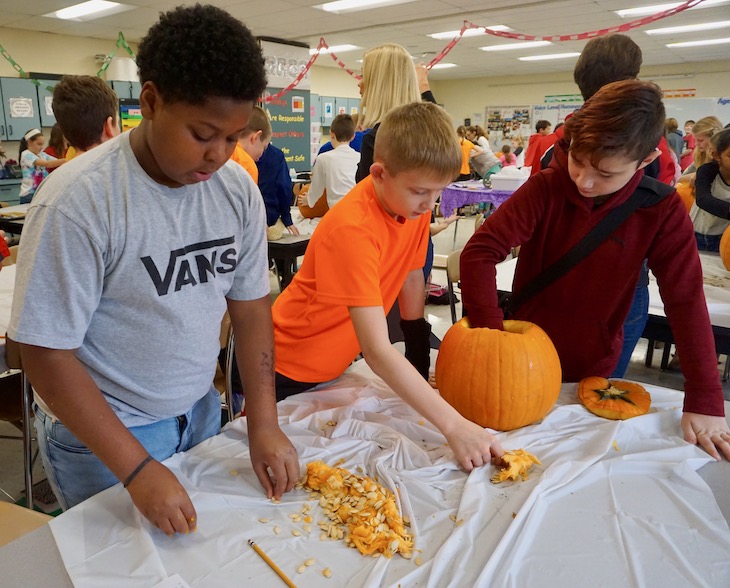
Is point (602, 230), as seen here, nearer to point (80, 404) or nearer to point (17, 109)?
point (80, 404)

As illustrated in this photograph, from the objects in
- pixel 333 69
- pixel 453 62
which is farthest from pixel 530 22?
pixel 333 69

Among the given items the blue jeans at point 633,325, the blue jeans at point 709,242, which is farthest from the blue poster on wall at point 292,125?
the blue jeans at point 633,325

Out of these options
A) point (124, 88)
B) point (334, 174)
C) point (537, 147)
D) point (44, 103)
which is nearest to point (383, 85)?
point (334, 174)

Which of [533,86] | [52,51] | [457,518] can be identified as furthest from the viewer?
[533,86]

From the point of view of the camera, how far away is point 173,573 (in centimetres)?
76

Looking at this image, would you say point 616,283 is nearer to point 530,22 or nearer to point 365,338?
point 365,338

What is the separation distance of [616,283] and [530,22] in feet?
26.0

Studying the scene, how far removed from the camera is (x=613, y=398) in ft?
4.01

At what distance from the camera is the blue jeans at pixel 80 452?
3.23 feet

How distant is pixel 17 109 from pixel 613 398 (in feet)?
29.1

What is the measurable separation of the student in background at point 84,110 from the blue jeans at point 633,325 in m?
2.15

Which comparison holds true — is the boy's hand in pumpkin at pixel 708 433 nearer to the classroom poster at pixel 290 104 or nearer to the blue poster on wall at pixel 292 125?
the classroom poster at pixel 290 104

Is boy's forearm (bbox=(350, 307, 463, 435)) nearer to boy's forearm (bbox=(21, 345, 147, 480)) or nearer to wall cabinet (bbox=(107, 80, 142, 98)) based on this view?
boy's forearm (bbox=(21, 345, 147, 480))

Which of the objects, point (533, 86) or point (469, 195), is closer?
point (469, 195)
